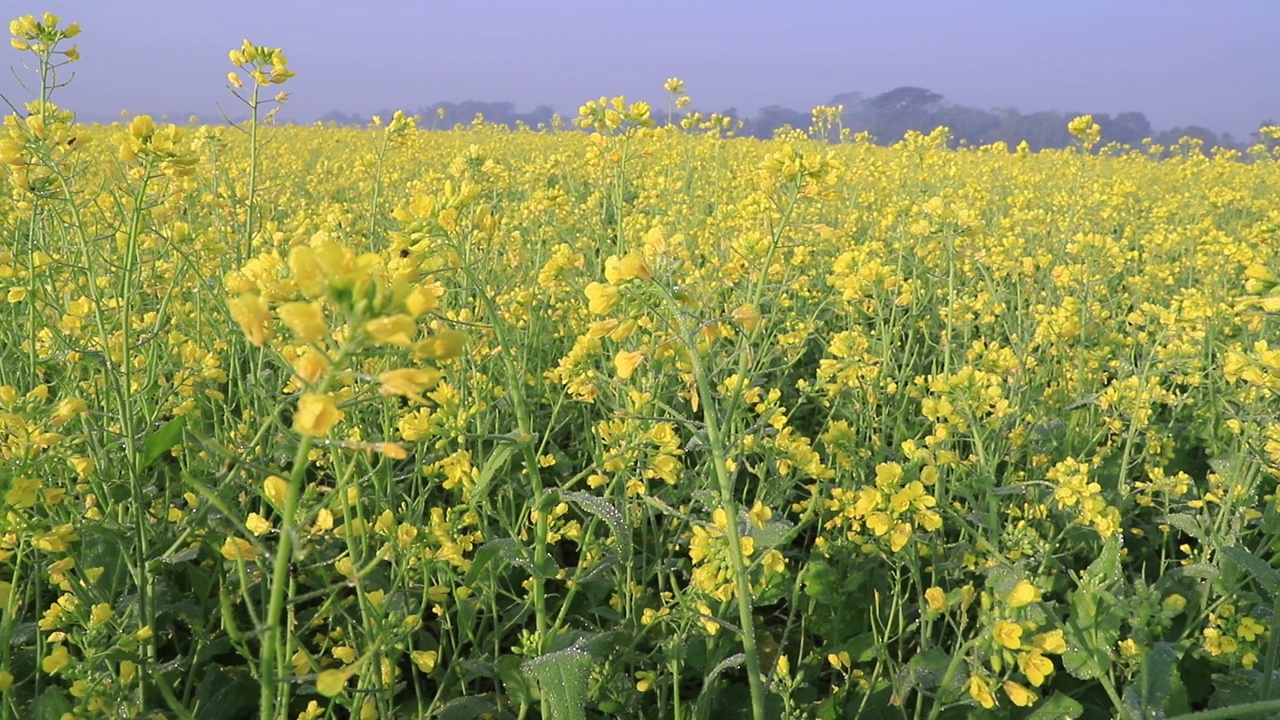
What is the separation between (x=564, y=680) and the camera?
1.23 meters

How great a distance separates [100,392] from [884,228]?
3.55 meters

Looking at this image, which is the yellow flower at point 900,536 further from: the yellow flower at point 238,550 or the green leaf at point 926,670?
the yellow flower at point 238,550

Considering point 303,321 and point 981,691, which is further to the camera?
point 981,691

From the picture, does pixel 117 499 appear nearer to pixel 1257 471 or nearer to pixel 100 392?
pixel 100 392

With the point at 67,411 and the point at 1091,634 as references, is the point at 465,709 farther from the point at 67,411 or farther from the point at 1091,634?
the point at 1091,634

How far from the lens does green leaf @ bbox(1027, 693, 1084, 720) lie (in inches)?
57.5

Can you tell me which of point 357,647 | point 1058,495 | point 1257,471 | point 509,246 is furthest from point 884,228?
point 357,647

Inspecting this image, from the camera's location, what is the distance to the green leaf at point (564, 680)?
121cm

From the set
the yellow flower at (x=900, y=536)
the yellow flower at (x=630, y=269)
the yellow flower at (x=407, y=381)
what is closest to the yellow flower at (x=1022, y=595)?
the yellow flower at (x=900, y=536)

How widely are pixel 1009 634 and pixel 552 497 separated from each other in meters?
0.73

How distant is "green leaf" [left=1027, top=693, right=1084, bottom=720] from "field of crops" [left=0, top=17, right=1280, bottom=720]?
0.03 ft

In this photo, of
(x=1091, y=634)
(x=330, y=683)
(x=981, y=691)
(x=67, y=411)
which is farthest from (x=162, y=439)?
(x=1091, y=634)

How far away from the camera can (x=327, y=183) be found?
7129mm

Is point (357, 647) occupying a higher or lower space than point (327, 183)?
lower
